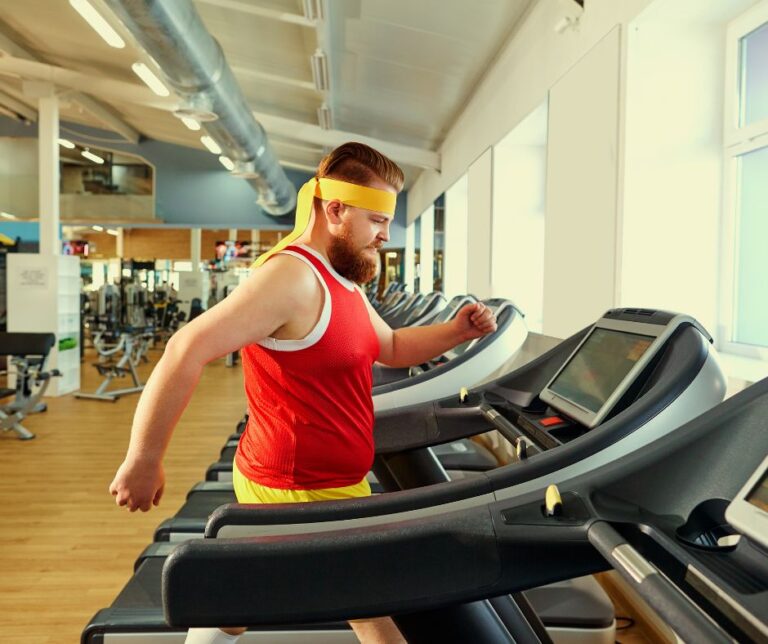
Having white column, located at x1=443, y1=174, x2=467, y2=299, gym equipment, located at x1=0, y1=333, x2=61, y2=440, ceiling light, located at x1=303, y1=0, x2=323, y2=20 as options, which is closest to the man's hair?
ceiling light, located at x1=303, y1=0, x2=323, y2=20

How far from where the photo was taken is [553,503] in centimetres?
110

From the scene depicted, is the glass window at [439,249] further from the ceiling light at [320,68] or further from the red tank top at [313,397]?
the red tank top at [313,397]

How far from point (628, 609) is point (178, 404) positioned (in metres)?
2.25

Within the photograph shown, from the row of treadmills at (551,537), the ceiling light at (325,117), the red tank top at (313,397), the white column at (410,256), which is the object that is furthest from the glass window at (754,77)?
the white column at (410,256)

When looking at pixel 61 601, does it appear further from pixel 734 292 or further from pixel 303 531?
pixel 734 292

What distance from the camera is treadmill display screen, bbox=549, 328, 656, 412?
65.7 inches

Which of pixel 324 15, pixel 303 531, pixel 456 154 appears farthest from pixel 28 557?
pixel 456 154

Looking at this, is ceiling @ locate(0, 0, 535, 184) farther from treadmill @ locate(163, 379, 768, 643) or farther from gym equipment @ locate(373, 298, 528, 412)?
treadmill @ locate(163, 379, 768, 643)

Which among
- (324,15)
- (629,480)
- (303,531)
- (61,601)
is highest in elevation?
(324,15)

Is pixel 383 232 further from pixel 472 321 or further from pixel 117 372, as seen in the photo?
→ pixel 117 372

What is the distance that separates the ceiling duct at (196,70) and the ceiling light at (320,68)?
0.74m

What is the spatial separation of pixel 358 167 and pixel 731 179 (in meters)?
2.03

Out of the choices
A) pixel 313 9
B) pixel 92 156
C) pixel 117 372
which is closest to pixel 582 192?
pixel 313 9

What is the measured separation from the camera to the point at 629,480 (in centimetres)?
113
